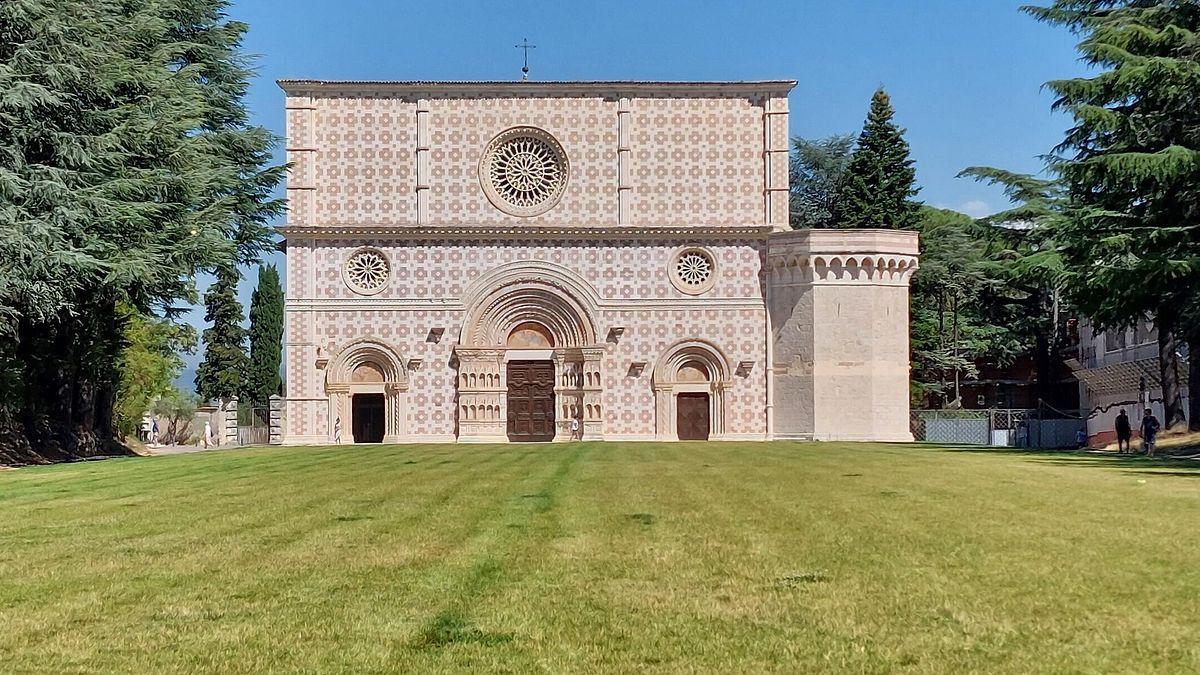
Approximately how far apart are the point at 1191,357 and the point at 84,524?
28.4 meters

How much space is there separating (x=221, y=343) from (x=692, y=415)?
29.8m

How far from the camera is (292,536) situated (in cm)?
1033

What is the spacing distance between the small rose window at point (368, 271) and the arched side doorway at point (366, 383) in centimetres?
165

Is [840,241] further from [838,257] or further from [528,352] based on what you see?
[528,352]

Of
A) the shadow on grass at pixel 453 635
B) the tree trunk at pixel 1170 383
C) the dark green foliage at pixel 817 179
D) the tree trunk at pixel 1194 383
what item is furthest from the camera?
the dark green foliage at pixel 817 179

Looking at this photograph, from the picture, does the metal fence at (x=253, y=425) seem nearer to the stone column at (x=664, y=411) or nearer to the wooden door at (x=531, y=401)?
the wooden door at (x=531, y=401)

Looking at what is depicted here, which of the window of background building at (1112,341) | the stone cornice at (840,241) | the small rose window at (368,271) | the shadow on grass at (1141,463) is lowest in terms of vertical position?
the shadow on grass at (1141,463)

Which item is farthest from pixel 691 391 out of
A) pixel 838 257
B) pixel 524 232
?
pixel 524 232

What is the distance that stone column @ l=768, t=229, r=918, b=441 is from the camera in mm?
41781

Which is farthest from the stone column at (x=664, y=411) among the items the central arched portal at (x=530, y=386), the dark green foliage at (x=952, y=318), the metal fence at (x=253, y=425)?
the metal fence at (x=253, y=425)

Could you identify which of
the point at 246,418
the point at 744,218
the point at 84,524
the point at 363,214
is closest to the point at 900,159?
the point at 744,218

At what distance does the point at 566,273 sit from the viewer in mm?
42656

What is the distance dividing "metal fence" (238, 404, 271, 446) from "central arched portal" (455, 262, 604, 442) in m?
12.2

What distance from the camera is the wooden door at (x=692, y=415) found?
42750 mm
